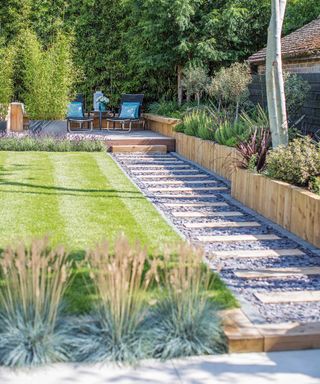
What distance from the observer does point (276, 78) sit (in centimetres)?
820

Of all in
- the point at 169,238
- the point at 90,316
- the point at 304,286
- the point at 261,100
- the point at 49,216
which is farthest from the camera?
the point at 261,100

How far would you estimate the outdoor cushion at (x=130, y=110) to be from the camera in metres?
17.7

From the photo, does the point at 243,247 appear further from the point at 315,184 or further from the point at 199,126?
the point at 199,126

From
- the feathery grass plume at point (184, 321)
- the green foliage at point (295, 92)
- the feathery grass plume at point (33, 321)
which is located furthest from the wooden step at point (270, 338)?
the green foliage at point (295, 92)

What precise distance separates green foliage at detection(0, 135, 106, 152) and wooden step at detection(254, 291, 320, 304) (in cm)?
938

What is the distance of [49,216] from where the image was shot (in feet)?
23.7

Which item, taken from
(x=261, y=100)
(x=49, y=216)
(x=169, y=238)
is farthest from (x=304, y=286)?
(x=261, y=100)

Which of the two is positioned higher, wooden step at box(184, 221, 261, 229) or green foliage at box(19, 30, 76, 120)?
green foliage at box(19, 30, 76, 120)

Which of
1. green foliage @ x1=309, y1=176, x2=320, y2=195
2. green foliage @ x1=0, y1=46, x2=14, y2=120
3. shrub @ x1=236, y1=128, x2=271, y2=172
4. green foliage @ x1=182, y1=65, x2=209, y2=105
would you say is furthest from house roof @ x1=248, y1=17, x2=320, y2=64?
green foliage @ x1=309, y1=176, x2=320, y2=195

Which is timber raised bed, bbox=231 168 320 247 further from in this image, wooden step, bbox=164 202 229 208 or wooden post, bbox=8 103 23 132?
wooden post, bbox=8 103 23 132

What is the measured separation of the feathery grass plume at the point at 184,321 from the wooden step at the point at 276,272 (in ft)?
4.81

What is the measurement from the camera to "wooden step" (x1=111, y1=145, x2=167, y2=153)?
46.5ft

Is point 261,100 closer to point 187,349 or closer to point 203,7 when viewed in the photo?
point 203,7

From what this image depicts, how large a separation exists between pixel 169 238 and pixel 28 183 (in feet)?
11.9
